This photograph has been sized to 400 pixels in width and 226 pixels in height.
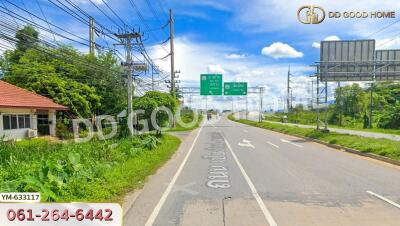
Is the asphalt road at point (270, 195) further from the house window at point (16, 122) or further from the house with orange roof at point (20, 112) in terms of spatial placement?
the house window at point (16, 122)

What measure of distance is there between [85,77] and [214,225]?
119 ft

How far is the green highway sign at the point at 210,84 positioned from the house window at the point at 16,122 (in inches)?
926

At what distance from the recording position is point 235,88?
50.7m

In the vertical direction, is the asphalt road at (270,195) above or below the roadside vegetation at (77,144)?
below

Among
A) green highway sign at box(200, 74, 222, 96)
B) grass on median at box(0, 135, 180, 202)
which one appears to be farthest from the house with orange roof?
green highway sign at box(200, 74, 222, 96)

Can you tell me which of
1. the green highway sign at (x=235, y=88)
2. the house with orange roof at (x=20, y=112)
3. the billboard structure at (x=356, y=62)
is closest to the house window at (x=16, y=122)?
the house with orange roof at (x=20, y=112)

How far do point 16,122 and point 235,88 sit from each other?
99.8ft

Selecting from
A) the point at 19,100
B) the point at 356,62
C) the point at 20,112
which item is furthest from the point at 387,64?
the point at 20,112

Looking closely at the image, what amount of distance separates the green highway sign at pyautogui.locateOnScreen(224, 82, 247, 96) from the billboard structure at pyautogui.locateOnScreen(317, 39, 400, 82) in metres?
21.2

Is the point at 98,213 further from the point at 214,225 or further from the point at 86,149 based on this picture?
the point at 86,149

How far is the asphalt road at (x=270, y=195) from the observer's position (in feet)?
22.5

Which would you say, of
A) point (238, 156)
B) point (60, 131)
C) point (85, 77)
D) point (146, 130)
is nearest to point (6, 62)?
point (85, 77)

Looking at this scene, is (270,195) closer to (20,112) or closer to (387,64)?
(20,112)

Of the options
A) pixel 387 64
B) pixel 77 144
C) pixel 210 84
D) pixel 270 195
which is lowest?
pixel 270 195
